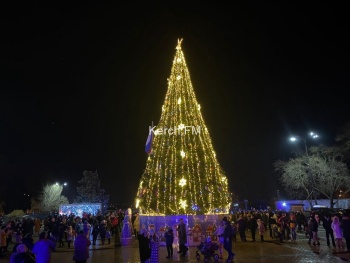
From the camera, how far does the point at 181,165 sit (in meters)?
21.4

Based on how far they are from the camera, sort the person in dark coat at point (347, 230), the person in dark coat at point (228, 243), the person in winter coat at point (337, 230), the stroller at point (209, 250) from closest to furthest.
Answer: the person in dark coat at point (228, 243)
the stroller at point (209, 250)
the person in dark coat at point (347, 230)
the person in winter coat at point (337, 230)

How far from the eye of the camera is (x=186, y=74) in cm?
2305

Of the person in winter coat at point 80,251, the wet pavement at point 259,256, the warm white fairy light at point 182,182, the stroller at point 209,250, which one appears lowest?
the wet pavement at point 259,256

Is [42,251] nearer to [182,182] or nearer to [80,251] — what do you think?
[80,251]

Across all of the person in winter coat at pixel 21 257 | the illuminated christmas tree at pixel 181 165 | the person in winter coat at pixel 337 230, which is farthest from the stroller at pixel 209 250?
the person in winter coat at pixel 21 257

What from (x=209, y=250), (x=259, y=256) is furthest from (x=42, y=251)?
(x=259, y=256)

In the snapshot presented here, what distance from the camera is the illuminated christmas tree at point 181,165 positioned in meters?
21.2

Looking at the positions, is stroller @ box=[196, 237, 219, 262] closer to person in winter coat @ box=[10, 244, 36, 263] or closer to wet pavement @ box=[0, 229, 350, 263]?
wet pavement @ box=[0, 229, 350, 263]

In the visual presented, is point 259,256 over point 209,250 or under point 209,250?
under

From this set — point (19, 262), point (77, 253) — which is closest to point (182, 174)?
point (77, 253)

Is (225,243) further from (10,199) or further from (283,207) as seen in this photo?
(10,199)

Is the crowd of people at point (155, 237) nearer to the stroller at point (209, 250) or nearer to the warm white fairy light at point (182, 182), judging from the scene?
the stroller at point (209, 250)

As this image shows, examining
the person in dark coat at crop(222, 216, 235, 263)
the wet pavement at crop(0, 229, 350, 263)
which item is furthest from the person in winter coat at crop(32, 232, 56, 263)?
the person in dark coat at crop(222, 216, 235, 263)

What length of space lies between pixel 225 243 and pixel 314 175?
31094mm
